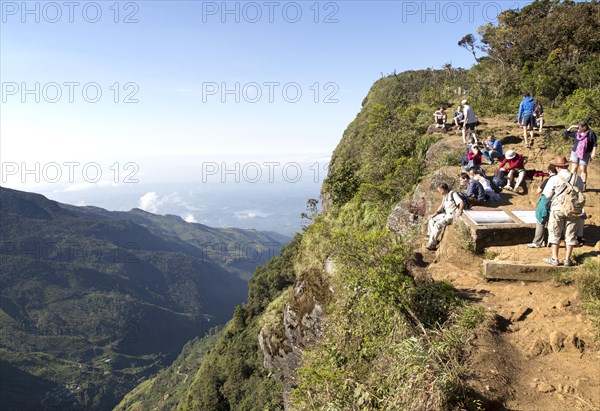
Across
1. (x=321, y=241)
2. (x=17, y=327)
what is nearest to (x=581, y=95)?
(x=321, y=241)

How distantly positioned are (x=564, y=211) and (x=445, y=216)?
268 cm

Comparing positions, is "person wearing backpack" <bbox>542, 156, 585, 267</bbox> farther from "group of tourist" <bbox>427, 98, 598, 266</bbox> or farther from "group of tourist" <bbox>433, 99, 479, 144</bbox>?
"group of tourist" <bbox>433, 99, 479, 144</bbox>

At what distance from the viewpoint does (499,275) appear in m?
6.72

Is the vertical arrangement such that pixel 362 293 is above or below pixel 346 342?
above

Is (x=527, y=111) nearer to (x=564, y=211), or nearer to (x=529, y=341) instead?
(x=564, y=211)

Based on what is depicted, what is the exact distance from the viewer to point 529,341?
5195 mm

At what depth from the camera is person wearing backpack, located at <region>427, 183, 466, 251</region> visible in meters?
8.64

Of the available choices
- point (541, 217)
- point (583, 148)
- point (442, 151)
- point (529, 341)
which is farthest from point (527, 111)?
point (529, 341)

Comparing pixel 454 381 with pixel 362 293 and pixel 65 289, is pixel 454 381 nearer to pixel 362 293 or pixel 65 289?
pixel 362 293

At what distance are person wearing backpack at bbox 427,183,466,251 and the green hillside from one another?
57 cm

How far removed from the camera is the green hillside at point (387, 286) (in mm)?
4309

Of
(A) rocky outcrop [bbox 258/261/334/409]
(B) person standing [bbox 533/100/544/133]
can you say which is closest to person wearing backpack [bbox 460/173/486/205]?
(A) rocky outcrop [bbox 258/261/334/409]

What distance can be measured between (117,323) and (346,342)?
20166cm

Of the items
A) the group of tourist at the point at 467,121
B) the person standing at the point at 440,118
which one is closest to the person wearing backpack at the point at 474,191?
the group of tourist at the point at 467,121
